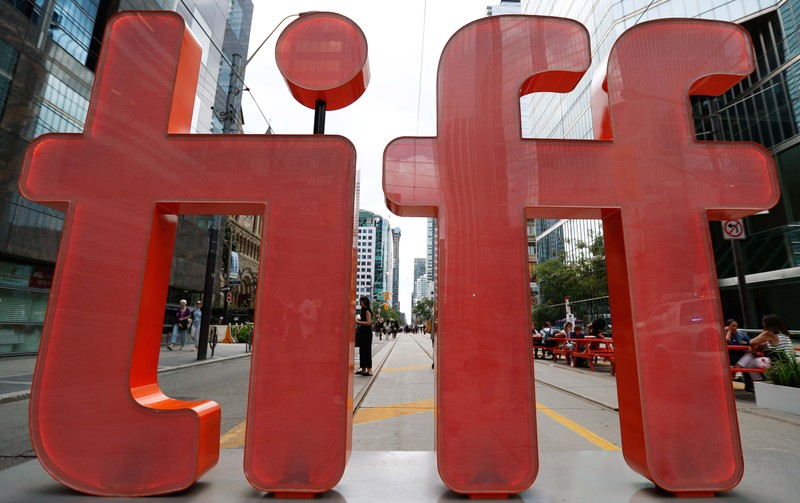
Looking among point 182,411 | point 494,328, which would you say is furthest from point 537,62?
point 182,411

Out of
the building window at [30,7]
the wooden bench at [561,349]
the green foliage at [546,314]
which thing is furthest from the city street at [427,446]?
the green foliage at [546,314]

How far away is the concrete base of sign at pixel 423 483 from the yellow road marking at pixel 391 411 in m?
1.86

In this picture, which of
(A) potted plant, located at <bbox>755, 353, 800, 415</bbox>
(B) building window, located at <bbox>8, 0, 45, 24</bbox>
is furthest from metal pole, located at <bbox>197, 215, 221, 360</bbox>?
(A) potted plant, located at <bbox>755, 353, 800, 415</bbox>

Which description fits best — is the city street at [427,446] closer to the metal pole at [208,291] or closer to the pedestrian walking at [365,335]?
the pedestrian walking at [365,335]

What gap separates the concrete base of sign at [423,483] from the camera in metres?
2.37

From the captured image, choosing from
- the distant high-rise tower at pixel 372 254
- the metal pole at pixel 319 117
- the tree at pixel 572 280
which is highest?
the distant high-rise tower at pixel 372 254

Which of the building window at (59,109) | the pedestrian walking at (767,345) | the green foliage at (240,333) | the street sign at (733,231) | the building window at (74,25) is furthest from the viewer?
the green foliage at (240,333)

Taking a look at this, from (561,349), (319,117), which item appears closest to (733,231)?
(561,349)

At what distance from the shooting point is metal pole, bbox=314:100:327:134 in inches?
118

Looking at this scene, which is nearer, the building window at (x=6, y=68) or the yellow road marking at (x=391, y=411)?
the yellow road marking at (x=391, y=411)

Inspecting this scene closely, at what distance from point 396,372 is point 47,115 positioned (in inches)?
554

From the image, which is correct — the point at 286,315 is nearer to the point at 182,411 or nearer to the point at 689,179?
the point at 182,411

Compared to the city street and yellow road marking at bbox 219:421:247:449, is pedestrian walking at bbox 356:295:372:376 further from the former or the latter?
yellow road marking at bbox 219:421:247:449

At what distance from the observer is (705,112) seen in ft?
86.1
